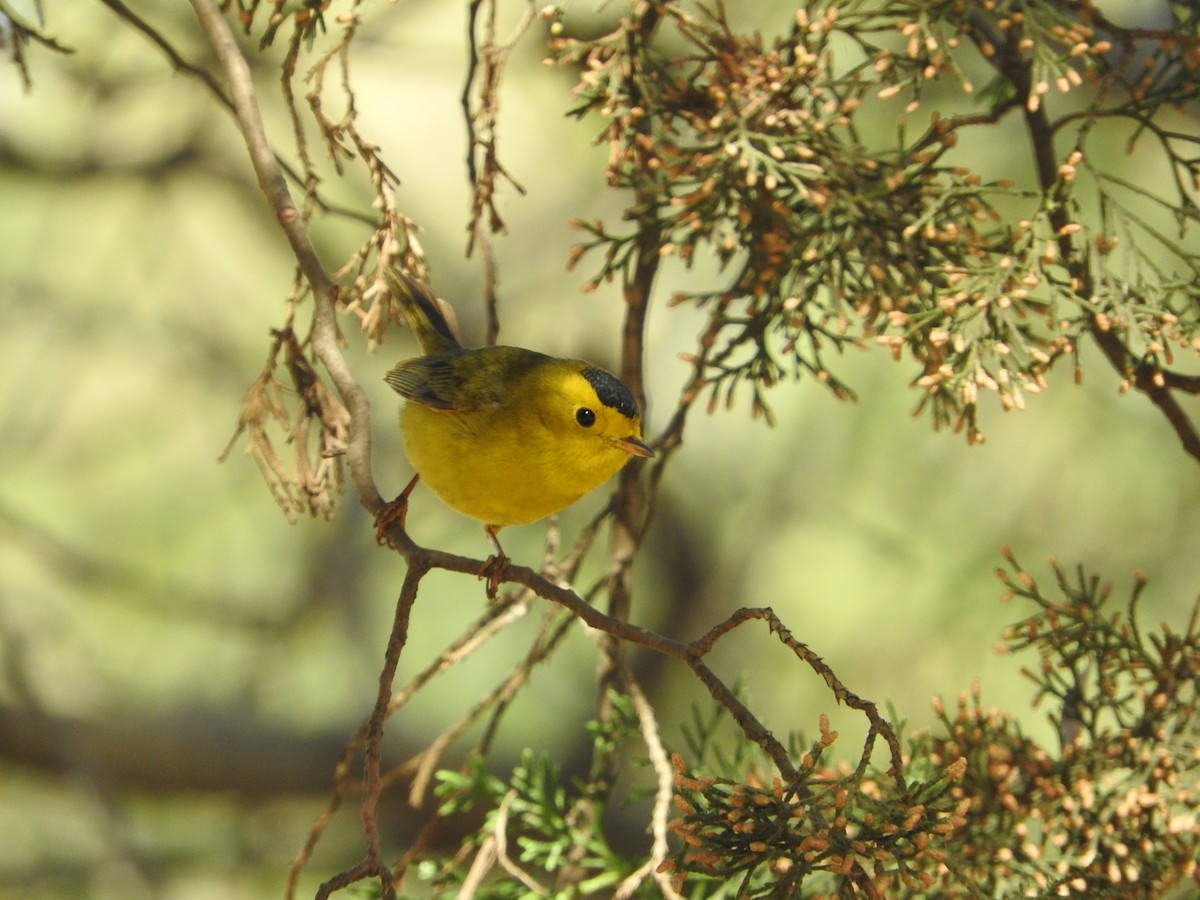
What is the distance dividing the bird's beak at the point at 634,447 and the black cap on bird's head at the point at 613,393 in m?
0.03

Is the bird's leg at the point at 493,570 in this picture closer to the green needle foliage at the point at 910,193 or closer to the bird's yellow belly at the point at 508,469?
the bird's yellow belly at the point at 508,469

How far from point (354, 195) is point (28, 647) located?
1.35 m

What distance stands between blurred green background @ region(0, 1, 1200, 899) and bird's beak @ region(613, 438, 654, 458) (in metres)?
1.40

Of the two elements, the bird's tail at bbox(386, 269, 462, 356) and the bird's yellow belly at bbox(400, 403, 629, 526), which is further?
the bird's tail at bbox(386, 269, 462, 356)

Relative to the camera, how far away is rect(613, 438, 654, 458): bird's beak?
1.45 meters

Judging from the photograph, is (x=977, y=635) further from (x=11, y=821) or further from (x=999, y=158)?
(x=11, y=821)

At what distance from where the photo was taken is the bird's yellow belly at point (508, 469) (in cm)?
147

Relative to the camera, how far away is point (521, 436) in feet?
4.93

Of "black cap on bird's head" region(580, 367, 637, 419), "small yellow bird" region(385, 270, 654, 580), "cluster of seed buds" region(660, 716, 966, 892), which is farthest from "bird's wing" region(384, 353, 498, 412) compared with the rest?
"cluster of seed buds" region(660, 716, 966, 892)

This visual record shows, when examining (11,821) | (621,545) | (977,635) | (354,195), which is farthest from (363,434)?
(977,635)

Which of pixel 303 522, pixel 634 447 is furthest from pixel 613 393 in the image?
pixel 303 522

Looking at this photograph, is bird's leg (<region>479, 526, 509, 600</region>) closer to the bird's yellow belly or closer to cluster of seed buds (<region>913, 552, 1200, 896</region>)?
the bird's yellow belly

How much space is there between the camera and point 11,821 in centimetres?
259

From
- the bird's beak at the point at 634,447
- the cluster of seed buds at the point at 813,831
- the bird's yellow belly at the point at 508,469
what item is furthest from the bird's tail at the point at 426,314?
the cluster of seed buds at the point at 813,831
